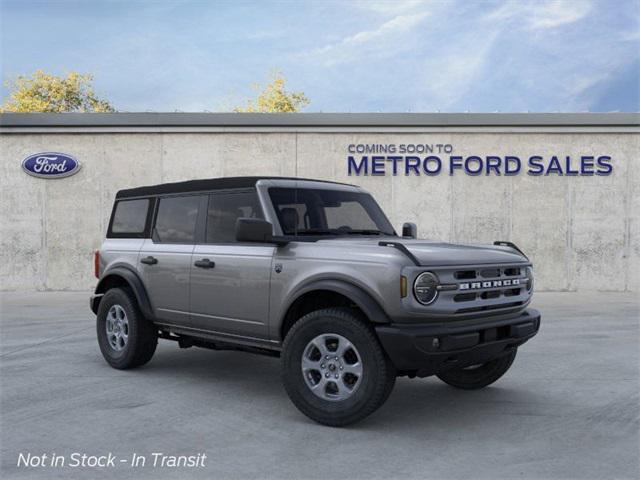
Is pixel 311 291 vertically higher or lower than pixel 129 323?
higher

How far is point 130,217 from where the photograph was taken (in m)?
6.54

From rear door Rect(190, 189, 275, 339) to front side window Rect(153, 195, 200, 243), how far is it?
0.23 metres

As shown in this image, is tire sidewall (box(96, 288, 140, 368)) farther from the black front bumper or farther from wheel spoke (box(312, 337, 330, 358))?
the black front bumper

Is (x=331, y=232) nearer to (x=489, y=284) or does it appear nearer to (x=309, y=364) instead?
(x=309, y=364)

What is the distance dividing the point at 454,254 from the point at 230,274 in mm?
1935

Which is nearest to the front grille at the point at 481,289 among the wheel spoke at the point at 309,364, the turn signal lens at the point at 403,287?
the turn signal lens at the point at 403,287

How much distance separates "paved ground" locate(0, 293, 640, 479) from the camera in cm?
365

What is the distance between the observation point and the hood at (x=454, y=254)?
427 centimetres

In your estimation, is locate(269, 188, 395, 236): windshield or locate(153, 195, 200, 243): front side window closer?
locate(269, 188, 395, 236): windshield

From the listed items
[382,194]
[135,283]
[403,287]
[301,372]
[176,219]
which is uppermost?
[382,194]

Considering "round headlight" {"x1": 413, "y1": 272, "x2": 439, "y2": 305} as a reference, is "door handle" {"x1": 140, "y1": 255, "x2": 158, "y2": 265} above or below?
above

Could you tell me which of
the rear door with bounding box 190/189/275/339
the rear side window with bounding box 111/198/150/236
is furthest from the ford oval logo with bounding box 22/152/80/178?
the rear door with bounding box 190/189/275/339

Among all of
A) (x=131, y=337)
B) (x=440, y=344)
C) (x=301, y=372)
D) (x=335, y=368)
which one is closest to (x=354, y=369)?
(x=335, y=368)

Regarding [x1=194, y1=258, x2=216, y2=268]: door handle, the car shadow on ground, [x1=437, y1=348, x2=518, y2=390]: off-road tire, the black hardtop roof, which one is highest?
the black hardtop roof
